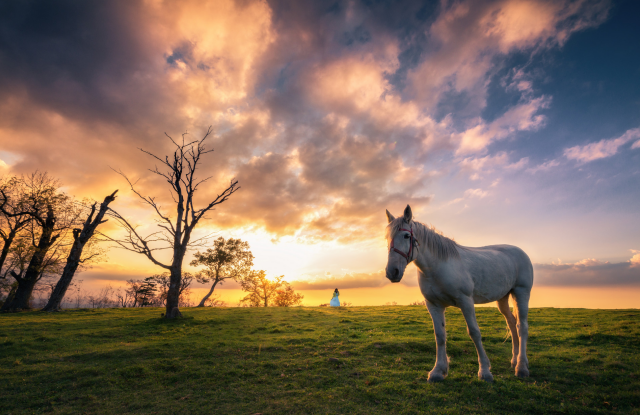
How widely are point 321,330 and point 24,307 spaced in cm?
2738

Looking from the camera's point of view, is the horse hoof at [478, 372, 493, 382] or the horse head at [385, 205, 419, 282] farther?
the horse hoof at [478, 372, 493, 382]

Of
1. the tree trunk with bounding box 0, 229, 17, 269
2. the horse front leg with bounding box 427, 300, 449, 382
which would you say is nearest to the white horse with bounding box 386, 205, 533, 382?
the horse front leg with bounding box 427, 300, 449, 382

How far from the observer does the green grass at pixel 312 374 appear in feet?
16.1

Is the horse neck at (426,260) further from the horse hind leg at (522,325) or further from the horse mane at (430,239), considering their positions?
the horse hind leg at (522,325)

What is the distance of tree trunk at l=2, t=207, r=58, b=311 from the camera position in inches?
877

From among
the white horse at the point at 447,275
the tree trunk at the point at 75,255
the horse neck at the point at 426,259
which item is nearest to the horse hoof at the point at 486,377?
the white horse at the point at 447,275

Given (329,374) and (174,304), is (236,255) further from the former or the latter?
(329,374)

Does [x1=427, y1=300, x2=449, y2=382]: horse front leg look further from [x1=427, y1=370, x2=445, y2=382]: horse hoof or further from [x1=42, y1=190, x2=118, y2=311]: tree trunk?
[x1=42, y1=190, x2=118, y2=311]: tree trunk

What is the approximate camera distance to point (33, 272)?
23344mm

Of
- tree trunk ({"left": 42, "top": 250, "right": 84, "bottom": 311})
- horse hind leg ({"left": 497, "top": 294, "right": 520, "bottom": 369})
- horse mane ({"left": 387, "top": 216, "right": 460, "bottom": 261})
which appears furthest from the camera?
tree trunk ({"left": 42, "top": 250, "right": 84, "bottom": 311})

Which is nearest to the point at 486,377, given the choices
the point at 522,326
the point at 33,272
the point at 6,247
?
the point at 522,326

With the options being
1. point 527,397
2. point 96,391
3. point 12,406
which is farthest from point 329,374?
point 12,406

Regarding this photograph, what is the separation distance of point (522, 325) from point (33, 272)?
3466cm

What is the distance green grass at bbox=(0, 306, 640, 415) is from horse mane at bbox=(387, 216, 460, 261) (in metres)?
2.68
